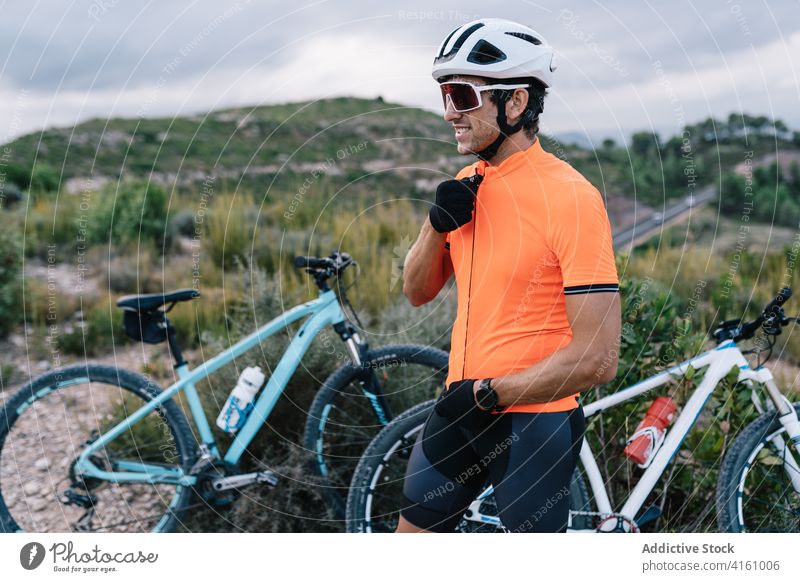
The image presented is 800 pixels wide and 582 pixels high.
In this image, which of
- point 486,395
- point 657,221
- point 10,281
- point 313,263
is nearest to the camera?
point 486,395

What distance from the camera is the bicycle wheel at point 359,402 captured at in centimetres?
371

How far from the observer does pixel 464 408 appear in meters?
2.38

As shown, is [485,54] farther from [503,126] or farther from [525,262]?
[525,262]

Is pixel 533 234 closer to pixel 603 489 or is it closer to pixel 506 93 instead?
pixel 506 93

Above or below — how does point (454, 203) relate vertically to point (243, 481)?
above

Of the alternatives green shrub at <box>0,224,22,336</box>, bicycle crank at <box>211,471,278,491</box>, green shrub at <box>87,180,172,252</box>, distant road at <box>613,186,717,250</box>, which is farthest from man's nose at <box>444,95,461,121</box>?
green shrub at <box>87,180,172,252</box>

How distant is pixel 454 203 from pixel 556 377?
25.7 inches

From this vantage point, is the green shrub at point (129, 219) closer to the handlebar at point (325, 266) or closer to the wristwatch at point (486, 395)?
the handlebar at point (325, 266)

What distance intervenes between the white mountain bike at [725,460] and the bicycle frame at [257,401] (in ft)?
2.34

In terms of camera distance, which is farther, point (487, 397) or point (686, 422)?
point (686, 422)

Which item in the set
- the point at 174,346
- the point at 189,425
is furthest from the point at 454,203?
the point at 189,425

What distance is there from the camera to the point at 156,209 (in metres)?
9.77

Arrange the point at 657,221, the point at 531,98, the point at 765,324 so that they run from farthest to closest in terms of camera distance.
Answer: the point at 657,221 → the point at 765,324 → the point at 531,98

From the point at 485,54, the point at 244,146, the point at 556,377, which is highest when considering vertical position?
the point at 244,146
